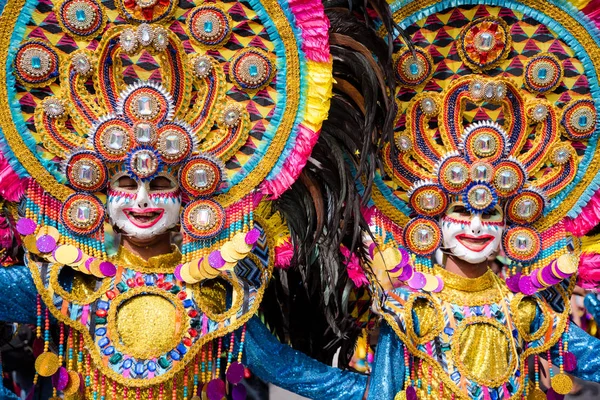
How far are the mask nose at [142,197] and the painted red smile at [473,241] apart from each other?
1293 mm

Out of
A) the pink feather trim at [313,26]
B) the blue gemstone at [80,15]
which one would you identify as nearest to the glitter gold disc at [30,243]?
the blue gemstone at [80,15]

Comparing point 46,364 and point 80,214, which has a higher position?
point 80,214

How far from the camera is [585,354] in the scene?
4.20 meters

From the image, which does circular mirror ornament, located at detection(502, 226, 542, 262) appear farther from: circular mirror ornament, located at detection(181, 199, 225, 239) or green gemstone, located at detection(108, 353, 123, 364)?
green gemstone, located at detection(108, 353, 123, 364)

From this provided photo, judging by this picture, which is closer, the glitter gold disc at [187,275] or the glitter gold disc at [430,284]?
the glitter gold disc at [187,275]

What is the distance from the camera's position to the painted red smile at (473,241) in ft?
13.2

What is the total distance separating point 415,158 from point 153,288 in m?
1.22

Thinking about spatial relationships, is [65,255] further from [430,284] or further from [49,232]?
[430,284]

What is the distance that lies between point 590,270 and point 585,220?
22 centimetres

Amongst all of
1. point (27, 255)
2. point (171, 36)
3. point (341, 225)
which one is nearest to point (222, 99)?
point (171, 36)

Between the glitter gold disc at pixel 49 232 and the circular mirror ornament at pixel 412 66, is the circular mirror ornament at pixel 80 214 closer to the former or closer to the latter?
the glitter gold disc at pixel 49 232

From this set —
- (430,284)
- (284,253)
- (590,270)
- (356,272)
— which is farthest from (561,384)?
(284,253)

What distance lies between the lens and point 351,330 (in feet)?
14.1

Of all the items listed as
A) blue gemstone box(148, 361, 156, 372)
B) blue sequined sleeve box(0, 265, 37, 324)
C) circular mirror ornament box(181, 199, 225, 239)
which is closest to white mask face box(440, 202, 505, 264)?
circular mirror ornament box(181, 199, 225, 239)
